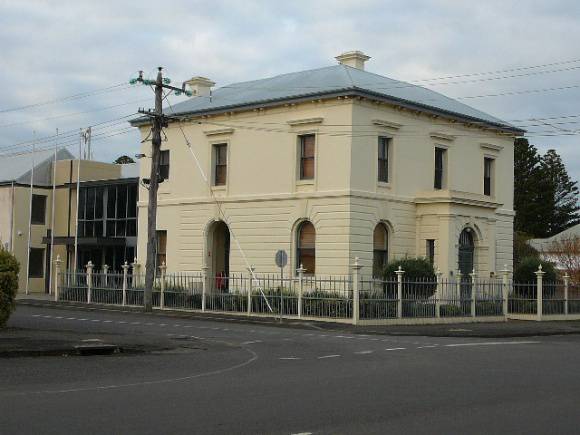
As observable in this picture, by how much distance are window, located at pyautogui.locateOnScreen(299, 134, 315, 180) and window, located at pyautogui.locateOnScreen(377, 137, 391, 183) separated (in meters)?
2.62

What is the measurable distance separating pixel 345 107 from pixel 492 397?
75.1 ft

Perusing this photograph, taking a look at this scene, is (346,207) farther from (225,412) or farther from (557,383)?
(225,412)

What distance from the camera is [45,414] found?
31.7 feet

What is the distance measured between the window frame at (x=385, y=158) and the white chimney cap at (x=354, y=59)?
5.20 m

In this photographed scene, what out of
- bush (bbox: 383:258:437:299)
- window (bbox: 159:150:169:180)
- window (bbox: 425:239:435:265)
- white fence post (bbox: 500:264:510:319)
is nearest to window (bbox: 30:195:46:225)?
window (bbox: 159:150:169:180)

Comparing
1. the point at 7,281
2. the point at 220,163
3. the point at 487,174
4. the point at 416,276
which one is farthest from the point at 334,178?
the point at 7,281

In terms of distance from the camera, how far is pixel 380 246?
3497 centimetres

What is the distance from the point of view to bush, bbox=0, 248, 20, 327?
2044 cm

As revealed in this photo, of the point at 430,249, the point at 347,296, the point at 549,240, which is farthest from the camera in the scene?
the point at 549,240

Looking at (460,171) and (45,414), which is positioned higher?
(460,171)

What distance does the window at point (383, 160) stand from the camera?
114 feet

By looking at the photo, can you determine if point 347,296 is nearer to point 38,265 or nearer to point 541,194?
point 38,265

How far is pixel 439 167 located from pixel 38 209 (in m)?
23.6

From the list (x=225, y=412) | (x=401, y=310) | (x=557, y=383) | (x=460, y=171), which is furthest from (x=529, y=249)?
(x=225, y=412)
